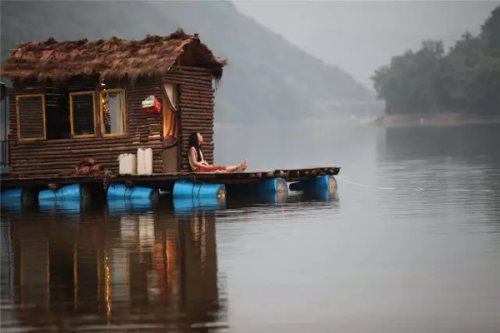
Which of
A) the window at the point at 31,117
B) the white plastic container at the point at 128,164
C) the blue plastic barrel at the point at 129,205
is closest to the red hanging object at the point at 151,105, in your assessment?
the white plastic container at the point at 128,164

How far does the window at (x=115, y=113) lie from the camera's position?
2769cm

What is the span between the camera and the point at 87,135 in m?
28.0

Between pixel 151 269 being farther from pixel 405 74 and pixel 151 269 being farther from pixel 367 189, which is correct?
pixel 405 74

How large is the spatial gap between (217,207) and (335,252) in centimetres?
855

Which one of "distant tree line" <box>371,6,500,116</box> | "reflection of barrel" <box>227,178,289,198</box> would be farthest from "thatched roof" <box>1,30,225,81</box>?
"distant tree line" <box>371,6,500,116</box>

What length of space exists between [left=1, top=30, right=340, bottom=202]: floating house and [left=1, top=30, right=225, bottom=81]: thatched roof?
0.03 m

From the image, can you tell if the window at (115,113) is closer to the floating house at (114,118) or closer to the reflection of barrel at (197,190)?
the floating house at (114,118)

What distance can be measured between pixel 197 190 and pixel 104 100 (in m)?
3.94

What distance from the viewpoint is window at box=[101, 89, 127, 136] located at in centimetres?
2769

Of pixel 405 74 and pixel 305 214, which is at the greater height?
pixel 405 74

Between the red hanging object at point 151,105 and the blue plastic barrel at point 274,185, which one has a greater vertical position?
the red hanging object at point 151,105

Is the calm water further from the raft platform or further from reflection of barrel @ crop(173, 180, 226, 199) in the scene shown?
the raft platform

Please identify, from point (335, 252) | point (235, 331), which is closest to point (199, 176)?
point (335, 252)

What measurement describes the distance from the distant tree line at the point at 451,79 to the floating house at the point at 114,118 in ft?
312
